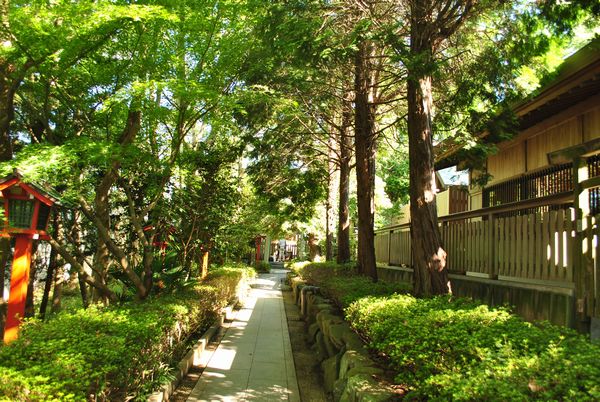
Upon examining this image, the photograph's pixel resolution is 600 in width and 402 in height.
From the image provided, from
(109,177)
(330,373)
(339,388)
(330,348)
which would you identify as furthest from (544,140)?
(109,177)

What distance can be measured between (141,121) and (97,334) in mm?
4880

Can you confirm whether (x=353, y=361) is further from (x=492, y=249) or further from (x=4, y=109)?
(x=4, y=109)

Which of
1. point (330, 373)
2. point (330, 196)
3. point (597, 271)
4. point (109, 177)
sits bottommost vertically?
point (330, 373)

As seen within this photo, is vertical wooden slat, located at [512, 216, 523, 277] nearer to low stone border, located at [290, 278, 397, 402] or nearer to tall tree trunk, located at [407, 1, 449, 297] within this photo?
tall tree trunk, located at [407, 1, 449, 297]

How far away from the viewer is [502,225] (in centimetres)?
657

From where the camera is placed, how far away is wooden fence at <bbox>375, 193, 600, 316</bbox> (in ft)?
15.3

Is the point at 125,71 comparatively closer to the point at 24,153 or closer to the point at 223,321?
the point at 24,153

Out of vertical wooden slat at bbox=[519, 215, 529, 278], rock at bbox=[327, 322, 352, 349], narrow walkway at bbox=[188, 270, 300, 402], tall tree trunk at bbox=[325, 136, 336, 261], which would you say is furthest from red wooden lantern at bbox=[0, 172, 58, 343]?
tall tree trunk at bbox=[325, 136, 336, 261]

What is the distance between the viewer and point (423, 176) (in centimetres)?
685

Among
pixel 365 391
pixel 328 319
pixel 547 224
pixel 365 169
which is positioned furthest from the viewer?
pixel 365 169

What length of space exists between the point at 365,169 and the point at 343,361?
20.4 ft

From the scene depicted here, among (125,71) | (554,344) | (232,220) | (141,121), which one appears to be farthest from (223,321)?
(554,344)

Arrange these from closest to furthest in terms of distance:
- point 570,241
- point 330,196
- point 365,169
Answer: point 570,241
point 365,169
point 330,196

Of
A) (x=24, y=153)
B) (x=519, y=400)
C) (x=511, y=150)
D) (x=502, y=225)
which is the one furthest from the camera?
(x=511, y=150)
